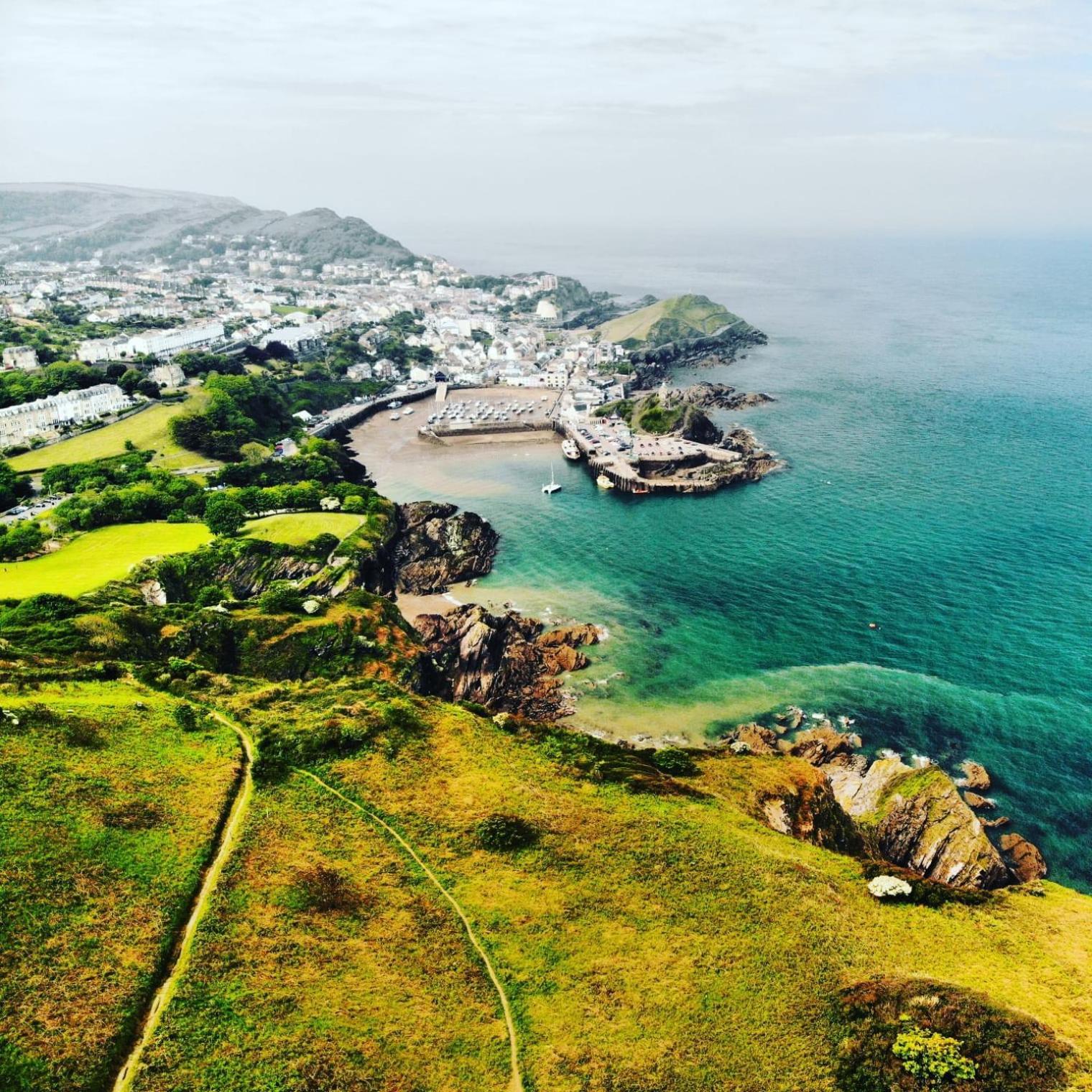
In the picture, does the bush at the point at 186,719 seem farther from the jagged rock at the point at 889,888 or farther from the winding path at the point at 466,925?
the jagged rock at the point at 889,888

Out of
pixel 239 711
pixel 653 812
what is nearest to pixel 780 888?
pixel 653 812

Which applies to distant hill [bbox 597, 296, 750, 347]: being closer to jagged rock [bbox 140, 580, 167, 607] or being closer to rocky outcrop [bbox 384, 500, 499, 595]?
rocky outcrop [bbox 384, 500, 499, 595]

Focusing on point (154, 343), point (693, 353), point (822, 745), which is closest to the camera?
point (822, 745)

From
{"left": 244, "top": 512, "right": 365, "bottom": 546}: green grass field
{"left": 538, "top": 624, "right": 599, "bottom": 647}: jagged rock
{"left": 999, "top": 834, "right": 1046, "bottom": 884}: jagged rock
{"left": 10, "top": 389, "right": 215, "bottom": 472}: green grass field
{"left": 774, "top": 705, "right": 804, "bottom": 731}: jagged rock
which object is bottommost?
{"left": 999, "top": 834, "right": 1046, "bottom": 884}: jagged rock

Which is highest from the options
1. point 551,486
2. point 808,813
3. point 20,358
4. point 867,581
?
point 20,358

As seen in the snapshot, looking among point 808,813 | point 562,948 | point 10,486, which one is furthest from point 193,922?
point 10,486

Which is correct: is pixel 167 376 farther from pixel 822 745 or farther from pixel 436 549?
pixel 822 745

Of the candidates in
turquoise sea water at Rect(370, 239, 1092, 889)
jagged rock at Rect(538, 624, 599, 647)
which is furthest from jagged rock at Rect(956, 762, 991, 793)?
jagged rock at Rect(538, 624, 599, 647)
